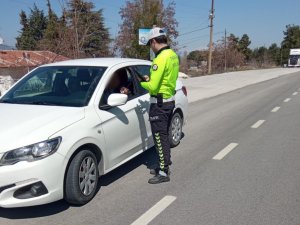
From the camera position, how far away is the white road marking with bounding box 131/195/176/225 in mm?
4016

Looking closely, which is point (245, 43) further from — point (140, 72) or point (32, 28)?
point (140, 72)

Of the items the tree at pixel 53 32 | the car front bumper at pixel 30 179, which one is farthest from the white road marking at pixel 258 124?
the tree at pixel 53 32

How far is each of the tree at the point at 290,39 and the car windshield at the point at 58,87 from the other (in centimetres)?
9977

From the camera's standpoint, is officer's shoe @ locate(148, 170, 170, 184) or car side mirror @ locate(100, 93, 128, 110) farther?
officer's shoe @ locate(148, 170, 170, 184)

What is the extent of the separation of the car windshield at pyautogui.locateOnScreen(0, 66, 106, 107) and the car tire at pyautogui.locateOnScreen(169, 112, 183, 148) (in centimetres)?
214

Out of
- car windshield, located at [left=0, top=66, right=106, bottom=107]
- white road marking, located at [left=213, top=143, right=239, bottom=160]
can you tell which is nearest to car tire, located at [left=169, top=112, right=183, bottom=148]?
white road marking, located at [left=213, top=143, right=239, bottom=160]

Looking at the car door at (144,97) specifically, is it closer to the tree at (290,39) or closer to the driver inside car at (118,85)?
the driver inside car at (118,85)

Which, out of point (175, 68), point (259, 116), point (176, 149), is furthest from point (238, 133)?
point (175, 68)

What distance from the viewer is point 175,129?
7.13 metres

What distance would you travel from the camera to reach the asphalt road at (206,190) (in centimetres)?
411

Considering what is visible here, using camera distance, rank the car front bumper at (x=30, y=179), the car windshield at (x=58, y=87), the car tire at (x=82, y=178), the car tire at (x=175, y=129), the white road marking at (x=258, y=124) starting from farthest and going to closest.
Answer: the white road marking at (x=258, y=124) < the car tire at (x=175, y=129) < the car windshield at (x=58, y=87) < the car tire at (x=82, y=178) < the car front bumper at (x=30, y=179)

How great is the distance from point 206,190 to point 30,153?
224 cm

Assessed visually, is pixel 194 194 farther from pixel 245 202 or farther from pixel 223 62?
pixel 223 62

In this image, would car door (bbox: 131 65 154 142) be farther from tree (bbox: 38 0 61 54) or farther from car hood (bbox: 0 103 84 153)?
tree (bbox: 38 0 61 54)
